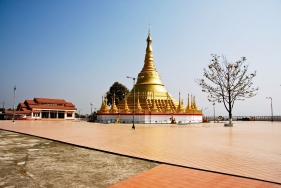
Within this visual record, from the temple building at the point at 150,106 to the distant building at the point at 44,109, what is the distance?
2779 centimetres

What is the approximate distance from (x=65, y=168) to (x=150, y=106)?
121 ft

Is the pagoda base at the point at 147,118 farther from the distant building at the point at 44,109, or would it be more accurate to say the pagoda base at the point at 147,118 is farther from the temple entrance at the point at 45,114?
the temple entrance at the point at 45,114

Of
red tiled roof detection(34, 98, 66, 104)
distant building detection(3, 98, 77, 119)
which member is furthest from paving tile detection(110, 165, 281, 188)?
red tiled roof detection(34, 98, 66, 104)

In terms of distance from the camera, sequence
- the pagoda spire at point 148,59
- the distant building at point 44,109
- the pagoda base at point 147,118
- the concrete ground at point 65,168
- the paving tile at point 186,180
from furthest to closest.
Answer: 1. the distant building at point 44,109
2. the pagoda spire at point 148,59
3. the pagoda base at point 147,118
4. the concrete ground at point 65,168
5. the paving tile at point 186,180

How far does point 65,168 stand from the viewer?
7.82m

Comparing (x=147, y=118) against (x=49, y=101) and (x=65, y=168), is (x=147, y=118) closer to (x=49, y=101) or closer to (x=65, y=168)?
(x=65, y=168)

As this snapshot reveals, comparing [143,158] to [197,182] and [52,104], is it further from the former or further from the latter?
[52,104]

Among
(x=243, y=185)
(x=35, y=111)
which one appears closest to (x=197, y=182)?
(x=243, y=185)

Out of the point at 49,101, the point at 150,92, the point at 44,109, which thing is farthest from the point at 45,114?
the point at 150,92

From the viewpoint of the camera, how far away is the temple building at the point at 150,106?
41.8m

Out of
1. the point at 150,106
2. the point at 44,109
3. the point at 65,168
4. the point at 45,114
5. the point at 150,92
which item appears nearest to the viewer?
the point at 65,168

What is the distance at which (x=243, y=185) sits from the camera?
5969mm

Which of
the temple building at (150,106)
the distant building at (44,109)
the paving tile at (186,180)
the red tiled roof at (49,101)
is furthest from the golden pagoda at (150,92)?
the paving tile at (186,180)

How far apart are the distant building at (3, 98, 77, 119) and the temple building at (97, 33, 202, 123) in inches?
1094
